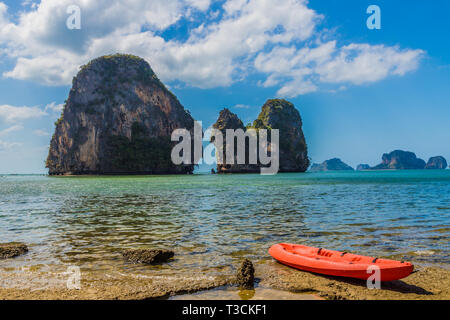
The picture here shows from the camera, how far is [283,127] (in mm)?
145875

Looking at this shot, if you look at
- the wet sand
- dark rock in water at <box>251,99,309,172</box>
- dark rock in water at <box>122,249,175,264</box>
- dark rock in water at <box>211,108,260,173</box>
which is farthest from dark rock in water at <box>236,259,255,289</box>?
dark rock in water at <box>251,99,309,172</box>

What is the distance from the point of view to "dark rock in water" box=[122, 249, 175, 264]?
7383 mm

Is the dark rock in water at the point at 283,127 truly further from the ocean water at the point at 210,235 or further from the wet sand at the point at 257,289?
the wet sand at the point at 257,289

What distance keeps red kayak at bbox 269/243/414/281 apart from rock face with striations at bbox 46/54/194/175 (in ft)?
359

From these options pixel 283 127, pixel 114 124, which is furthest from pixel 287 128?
pixel 114 124

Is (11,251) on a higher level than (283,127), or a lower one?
lower

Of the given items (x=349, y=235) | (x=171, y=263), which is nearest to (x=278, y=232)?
(x=349, y=235)

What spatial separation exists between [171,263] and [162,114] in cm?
12182

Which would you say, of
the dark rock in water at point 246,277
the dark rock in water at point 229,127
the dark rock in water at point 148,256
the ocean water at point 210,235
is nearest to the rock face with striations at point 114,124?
the dark rock in water at point 229,127

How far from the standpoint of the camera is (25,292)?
5.65m

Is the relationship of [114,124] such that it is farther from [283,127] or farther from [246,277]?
[246,277]

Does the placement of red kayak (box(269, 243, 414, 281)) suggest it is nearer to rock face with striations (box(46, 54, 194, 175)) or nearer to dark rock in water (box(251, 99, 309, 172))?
rock face with striations (box(46, 54, 194, 175))

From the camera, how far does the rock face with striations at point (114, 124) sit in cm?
11144

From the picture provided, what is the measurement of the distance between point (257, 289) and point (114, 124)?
388ft
